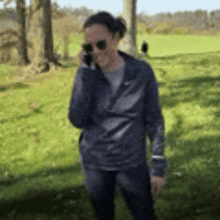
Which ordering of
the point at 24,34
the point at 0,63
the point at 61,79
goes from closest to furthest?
the point at 61,79 → the point at 24,34 → the point at 0,63

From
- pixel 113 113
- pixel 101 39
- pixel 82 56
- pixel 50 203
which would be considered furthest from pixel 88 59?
pixel 50 203

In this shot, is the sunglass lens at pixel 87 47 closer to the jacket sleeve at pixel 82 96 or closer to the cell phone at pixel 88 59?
the cell phone at pixel 88 59

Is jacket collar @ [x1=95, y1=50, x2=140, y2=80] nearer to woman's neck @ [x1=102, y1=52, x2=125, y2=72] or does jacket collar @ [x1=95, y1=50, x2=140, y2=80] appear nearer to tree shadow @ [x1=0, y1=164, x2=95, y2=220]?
woman's neck @ [x1=102, y1=52, x2=125, y2=72]

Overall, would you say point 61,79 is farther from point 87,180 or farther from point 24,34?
point 87,180

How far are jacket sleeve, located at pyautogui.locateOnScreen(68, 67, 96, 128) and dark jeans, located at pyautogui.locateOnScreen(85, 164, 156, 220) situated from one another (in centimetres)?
44

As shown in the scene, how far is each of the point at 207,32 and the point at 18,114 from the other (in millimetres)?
27623

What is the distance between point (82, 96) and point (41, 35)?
1114cm

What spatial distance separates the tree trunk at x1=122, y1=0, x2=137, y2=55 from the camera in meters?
7.05

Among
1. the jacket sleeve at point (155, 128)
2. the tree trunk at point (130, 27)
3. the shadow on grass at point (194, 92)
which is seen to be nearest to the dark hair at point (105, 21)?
the jacket sleeve at point (155, 128)

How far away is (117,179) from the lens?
231cm

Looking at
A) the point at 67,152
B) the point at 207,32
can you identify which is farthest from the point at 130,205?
the point at 207,32

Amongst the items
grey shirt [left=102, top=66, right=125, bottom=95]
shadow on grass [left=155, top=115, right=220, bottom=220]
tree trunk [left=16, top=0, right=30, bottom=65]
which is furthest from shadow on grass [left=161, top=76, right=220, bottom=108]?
tree trunk [left=16, top=0, right=30, bottom=65]

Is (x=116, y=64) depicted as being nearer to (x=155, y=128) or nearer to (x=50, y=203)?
(x=155, y=128)

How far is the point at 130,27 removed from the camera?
7809 millimetres
